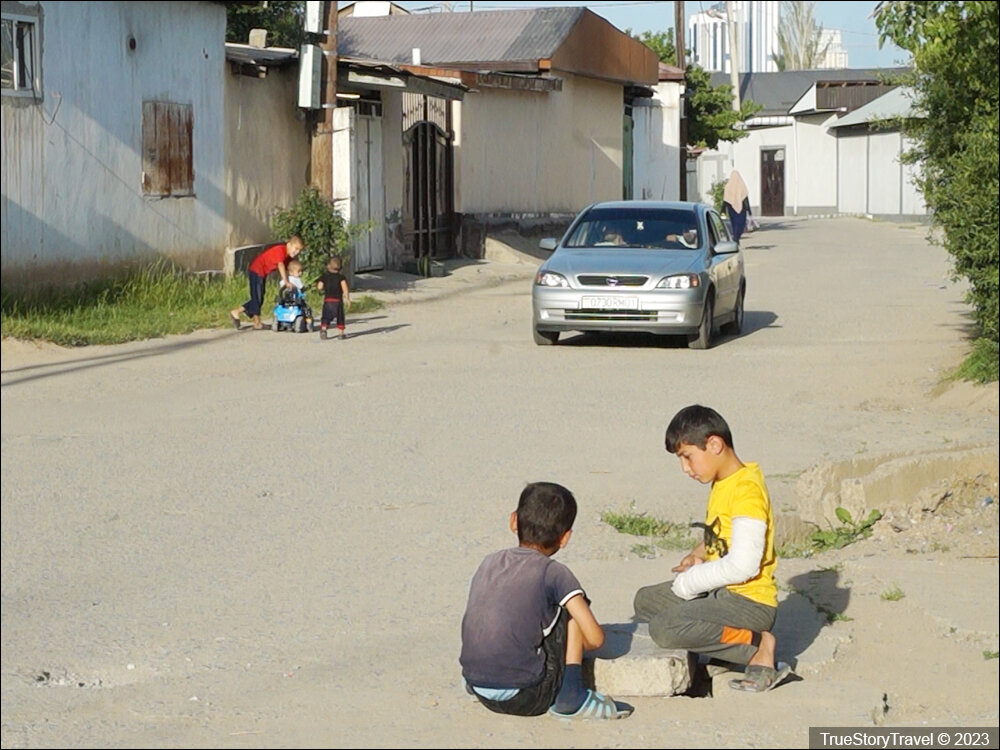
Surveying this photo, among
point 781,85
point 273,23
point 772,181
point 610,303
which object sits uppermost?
point 781,85

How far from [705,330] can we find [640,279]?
0.87 meters

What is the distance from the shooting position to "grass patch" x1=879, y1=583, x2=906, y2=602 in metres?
6.91

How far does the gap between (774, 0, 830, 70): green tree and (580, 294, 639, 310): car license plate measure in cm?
8119

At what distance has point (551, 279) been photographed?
15398mm

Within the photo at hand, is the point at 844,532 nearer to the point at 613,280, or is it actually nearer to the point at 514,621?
the point at 514,621

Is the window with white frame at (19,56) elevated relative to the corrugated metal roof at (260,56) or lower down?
lower down

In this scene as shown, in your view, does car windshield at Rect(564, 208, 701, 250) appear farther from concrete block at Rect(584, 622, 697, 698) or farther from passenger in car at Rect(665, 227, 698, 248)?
concrete block at Rect(584, 622, 697, 698)

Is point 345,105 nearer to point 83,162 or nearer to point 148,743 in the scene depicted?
point 83,162

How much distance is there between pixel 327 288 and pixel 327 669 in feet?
33.4

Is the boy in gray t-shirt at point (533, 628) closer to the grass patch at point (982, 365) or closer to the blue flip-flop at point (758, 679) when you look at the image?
the blue flip-flop at point (758, 679)

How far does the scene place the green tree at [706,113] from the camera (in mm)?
43312

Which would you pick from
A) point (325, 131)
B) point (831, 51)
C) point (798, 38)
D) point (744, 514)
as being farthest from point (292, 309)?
point (831, 51)

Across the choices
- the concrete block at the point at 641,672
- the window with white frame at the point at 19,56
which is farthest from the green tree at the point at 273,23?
the concrete block at the point at 641,672

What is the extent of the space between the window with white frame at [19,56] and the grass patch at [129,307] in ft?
6.95
